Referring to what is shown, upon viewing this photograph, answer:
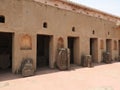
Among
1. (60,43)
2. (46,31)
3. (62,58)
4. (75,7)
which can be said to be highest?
(75,7)

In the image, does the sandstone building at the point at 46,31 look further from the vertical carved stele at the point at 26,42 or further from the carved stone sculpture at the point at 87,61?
the carved stone sculpture at the point at 87,61

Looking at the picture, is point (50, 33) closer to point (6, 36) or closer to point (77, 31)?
point (77, 31)

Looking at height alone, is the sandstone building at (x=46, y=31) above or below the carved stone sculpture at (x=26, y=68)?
above

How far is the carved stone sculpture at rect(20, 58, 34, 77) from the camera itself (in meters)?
7.39

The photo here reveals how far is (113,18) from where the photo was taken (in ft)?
59.8

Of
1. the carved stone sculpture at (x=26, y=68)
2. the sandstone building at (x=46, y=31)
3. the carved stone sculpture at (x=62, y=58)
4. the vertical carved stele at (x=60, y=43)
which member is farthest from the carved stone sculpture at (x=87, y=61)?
the carved stone sculpture at (x=26, y=68)

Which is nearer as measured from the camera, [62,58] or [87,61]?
[62,58]

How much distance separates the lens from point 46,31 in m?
8.92

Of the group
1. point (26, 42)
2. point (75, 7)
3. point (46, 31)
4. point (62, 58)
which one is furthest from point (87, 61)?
point (75, 7)

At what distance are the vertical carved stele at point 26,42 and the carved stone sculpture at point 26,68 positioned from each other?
0.72m

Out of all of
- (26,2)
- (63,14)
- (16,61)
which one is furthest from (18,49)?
(63,14)

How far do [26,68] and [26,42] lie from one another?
4.87 feet

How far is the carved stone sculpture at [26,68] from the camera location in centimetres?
739

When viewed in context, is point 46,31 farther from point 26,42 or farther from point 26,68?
point 26,68
